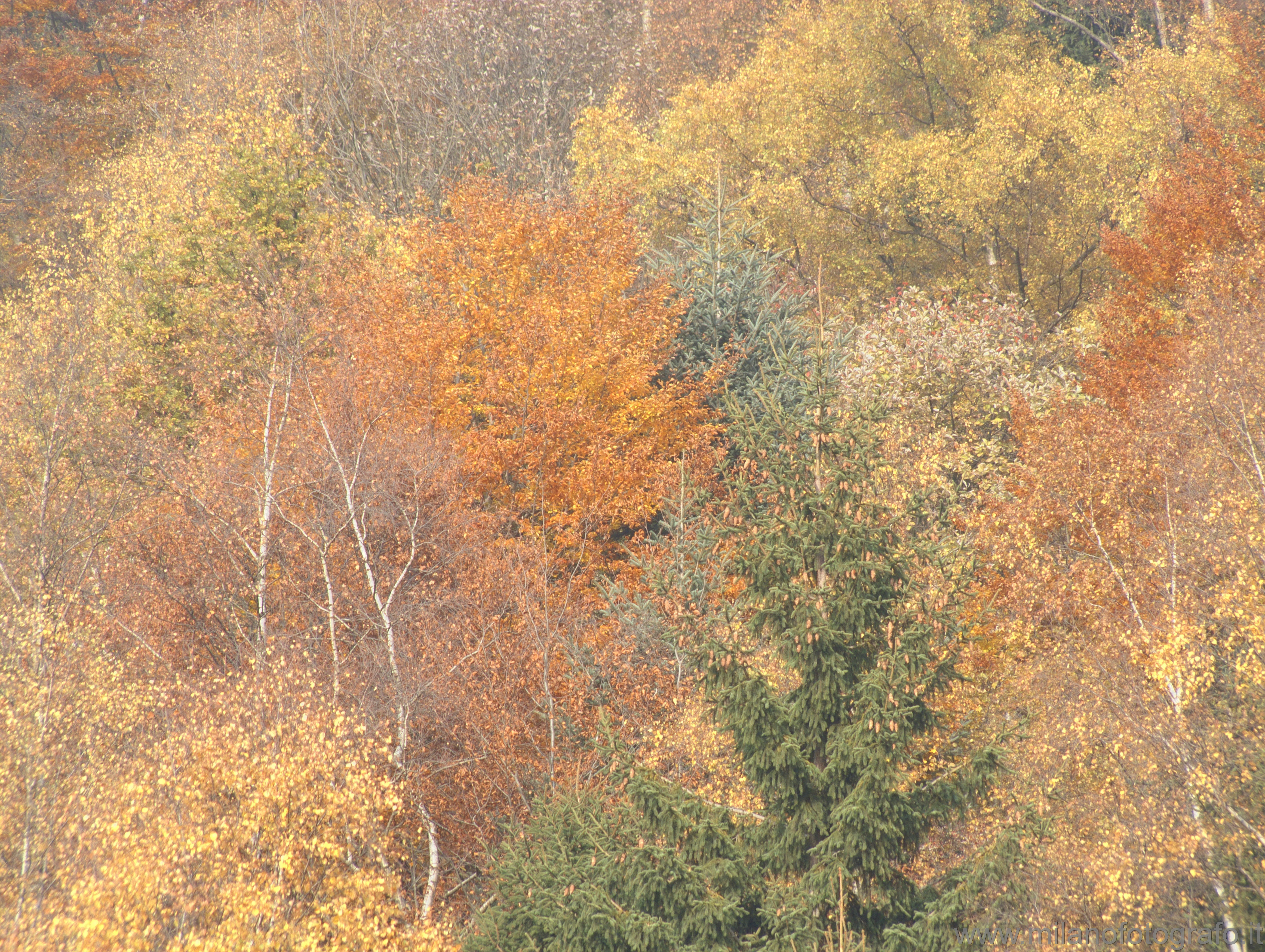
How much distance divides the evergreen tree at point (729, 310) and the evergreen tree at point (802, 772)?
46.1 feet

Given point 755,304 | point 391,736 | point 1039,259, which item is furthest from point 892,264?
point 391,736

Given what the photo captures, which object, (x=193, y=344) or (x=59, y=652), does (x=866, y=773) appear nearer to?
(x=59, y=652)

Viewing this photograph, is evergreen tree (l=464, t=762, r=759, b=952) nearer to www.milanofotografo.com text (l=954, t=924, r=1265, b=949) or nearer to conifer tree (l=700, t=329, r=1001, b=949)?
conifer tree (l=700, t=329, r=1001, b=949)

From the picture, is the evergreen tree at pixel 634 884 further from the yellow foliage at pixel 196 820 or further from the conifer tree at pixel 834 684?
the yellow foliage at pixel 196 820

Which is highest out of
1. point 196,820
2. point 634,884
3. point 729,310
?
point 729,310

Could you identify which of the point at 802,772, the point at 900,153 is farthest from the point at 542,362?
the point at 900,153

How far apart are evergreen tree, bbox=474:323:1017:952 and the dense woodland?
83 millimetres

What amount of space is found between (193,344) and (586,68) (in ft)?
83.6

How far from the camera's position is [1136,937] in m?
14.5

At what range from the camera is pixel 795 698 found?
14383 mm

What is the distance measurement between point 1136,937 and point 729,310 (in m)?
19.4

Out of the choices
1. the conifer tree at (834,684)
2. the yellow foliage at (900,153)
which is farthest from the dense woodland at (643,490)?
the yellow foliage at (900,153)

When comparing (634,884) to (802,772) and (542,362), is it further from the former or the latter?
(542,362)

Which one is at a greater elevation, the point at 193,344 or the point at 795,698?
the point at 795,698
